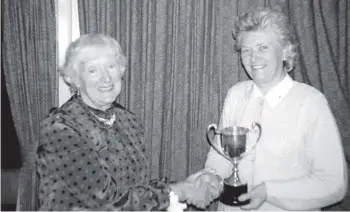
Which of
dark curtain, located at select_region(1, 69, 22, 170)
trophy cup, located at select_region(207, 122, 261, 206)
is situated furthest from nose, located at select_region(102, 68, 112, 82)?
dark curtain, located at select_region(1, 69, 22, 170)

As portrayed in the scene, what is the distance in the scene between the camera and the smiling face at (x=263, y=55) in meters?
1.85

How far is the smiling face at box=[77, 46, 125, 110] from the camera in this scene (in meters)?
1.71

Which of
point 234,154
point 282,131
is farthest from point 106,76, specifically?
point 282,131

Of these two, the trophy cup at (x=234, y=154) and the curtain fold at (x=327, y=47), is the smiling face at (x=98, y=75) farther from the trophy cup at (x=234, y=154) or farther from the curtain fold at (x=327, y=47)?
the curtain fold at (x=327, y=47)

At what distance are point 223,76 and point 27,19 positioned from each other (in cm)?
150

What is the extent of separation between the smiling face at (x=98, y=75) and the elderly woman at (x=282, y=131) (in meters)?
0.78

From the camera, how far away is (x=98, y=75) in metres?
1.72

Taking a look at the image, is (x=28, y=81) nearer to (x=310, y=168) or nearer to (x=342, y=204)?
(x=310, y=168)

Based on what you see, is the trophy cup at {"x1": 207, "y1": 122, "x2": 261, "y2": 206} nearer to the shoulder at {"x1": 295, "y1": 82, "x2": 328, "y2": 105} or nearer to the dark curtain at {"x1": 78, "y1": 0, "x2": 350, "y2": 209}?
the shoulder at {"x1": 295, "y1": 82, "x2": 328, "y2": 105}

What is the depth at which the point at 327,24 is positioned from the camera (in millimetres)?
2430

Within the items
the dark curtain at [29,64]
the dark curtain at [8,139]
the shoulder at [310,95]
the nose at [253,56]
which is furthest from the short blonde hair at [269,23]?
the dark curtain at [8,139]

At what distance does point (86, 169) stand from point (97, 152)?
0.15 metres

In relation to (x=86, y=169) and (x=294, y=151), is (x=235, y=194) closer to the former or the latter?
(x=294, y=151)

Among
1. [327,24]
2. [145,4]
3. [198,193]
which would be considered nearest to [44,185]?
[198,193]
